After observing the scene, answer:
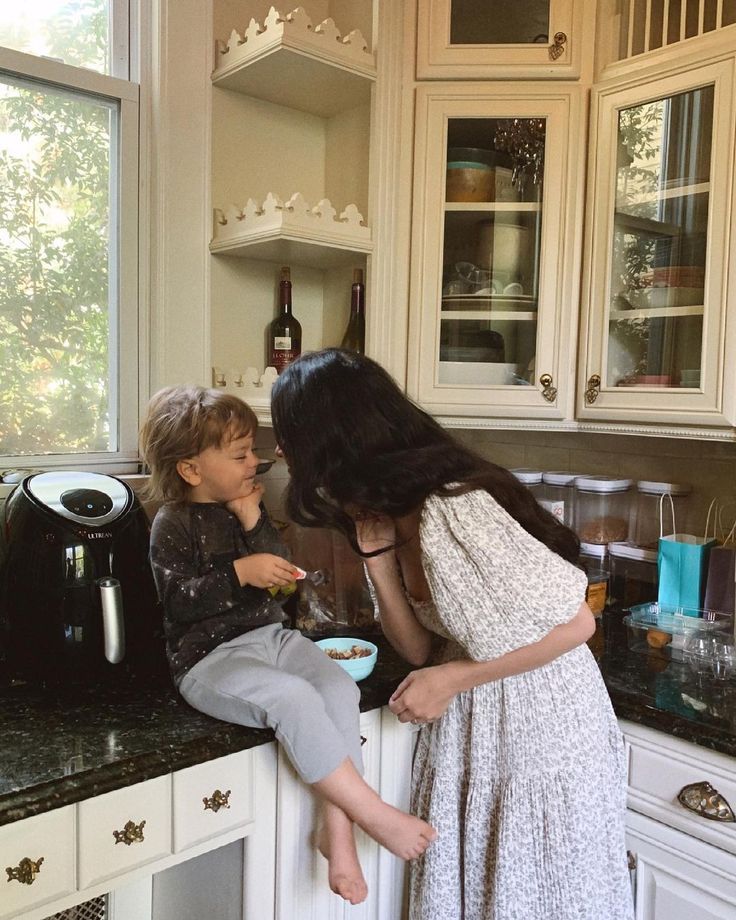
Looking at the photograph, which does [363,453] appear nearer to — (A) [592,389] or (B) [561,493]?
(A) [592,389]

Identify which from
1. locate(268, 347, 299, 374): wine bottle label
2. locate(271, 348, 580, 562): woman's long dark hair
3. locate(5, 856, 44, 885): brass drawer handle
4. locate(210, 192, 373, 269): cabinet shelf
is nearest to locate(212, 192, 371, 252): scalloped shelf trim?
locate(210, 192, 373, 269): cabinet shelf

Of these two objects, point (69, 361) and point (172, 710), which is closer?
point (172, 710)

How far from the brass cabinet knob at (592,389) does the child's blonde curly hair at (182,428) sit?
2.36 feet

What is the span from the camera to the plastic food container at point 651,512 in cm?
180

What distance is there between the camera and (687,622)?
5.02ft

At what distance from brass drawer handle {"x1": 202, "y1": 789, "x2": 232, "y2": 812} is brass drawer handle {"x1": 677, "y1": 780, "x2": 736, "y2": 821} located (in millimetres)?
691

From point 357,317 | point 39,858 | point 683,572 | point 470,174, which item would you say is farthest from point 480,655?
point 470,174

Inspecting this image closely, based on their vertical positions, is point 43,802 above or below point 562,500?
below

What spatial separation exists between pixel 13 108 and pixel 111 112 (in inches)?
7.9

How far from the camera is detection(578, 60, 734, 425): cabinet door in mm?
1479

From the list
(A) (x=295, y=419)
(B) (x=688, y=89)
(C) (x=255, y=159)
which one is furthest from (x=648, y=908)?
(C) (x=255, y=159)

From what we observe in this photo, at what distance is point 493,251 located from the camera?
175cm

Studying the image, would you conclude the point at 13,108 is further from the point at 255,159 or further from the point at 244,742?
the point at 244,742

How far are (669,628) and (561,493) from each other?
466mm
